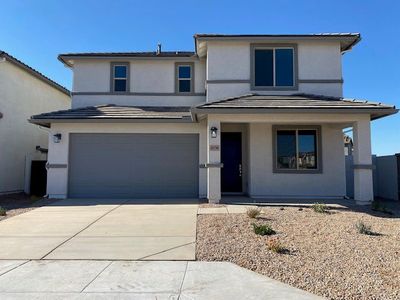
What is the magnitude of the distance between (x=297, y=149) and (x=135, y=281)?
9.84 meters

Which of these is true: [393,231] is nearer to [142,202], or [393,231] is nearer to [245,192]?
[245,192]

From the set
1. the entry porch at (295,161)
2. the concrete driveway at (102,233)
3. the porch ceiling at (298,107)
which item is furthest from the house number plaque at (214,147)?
the concrete driveway at (102,233)

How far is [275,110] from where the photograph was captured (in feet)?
38.2

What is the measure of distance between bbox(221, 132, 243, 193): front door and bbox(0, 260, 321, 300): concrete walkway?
8481mm

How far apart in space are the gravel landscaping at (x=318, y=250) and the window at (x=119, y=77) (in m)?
8.48

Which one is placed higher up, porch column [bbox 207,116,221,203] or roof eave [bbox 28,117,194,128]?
roof eave [bbox 28,117,194,128]

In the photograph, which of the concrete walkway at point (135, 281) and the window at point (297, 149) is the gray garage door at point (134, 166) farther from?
the concrete walkway at point (135, 281)

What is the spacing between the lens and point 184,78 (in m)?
15.7

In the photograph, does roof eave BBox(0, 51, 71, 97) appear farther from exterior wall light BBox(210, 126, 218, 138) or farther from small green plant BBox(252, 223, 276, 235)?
small green plant BBox(252, 223, 276, 235)

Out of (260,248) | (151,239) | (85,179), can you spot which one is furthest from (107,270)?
(85,179)

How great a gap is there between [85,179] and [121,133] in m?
2.34

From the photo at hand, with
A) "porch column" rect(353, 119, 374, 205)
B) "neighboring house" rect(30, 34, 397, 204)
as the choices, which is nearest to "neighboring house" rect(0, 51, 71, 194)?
"neighboring house" rect(30, 34, 397, 204)

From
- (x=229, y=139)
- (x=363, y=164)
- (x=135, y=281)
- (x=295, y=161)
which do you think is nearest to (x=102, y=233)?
(x=135, y=281)

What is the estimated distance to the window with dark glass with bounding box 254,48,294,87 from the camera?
14086 millimetres
